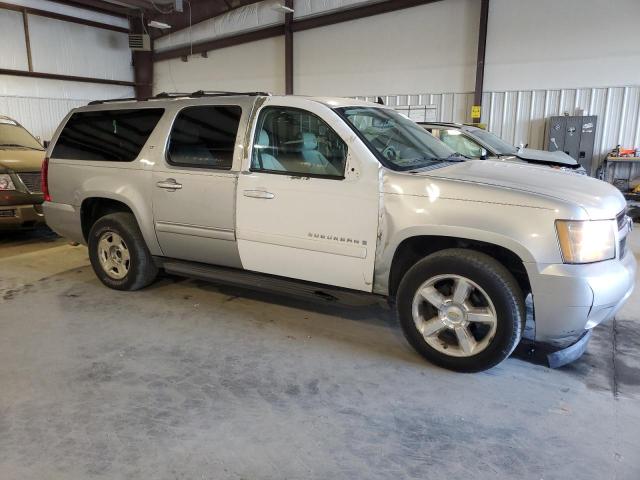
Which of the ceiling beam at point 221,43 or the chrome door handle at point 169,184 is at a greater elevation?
the ceiling beam at point 221,43

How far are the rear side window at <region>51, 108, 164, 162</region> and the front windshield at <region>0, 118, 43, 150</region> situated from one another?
3.50 meters

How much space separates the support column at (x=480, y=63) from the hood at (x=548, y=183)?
27.6ft

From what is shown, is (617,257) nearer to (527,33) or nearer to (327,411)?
(327,411)

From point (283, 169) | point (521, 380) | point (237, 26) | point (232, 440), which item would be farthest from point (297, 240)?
point (237, 26)

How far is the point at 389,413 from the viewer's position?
2730 mm

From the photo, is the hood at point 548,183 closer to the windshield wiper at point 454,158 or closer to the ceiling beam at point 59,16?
the windshield wiper at point 454,158

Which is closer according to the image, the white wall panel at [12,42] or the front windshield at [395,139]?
the front windshield at [395,139]

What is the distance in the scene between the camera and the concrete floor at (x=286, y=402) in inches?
91.4

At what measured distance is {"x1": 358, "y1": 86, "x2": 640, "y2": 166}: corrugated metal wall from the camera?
32.9 feet

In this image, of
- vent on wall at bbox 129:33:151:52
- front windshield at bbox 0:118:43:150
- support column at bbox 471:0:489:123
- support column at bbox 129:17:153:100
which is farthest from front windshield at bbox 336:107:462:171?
support column at bbox 129:17:153:100

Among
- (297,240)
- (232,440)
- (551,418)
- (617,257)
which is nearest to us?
(232,440)

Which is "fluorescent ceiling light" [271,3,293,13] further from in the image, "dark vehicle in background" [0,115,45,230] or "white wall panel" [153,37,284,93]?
"dark vehicle in background" [0,115,45,230]

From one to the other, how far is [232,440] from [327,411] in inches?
22.1

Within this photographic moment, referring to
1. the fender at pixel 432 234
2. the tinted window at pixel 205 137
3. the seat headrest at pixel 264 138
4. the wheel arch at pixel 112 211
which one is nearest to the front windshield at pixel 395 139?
the fender at pixel 432 234
